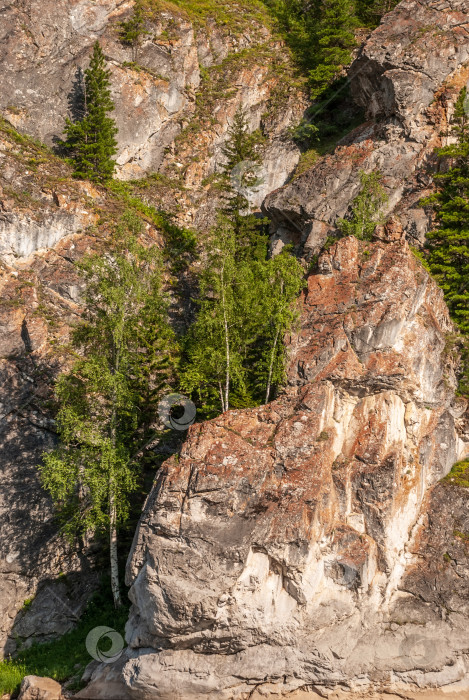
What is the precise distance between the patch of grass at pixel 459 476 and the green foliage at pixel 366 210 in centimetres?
958

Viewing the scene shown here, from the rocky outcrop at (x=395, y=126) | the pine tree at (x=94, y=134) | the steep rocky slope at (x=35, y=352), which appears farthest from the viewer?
the pine tree at (x=94, y=134)

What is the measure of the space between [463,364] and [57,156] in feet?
79.4

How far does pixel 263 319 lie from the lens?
2170 centimetres

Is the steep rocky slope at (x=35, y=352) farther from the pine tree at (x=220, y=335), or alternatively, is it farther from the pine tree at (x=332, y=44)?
the pine tree at (x=332, y=44)

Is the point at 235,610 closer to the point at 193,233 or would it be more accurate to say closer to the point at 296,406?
the point at 296,406

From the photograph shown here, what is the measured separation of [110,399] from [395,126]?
19548 millimetres

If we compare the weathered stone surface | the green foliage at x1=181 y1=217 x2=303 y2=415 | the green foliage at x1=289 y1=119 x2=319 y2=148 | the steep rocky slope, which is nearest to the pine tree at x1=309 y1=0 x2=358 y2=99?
the green foliage at x1=289 y1=119 x2=319 y2=148

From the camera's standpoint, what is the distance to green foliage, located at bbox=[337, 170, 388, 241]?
24.1 metres

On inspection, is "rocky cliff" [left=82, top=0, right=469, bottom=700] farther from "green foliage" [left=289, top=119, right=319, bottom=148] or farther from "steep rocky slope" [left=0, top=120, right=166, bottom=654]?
"green foliage" [left=289, top=119, right=319, bottom=148]

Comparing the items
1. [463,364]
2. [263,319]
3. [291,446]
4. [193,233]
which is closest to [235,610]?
[291,446]

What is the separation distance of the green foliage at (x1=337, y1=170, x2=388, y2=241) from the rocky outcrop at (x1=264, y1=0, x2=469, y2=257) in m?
1.01

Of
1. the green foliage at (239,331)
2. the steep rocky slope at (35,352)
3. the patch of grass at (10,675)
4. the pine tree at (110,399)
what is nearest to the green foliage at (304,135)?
the steep rocky slope at (35,352)

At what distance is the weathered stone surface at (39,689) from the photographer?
1788 centimetres

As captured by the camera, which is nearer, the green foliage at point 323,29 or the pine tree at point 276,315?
the pine tree at point 276,315
